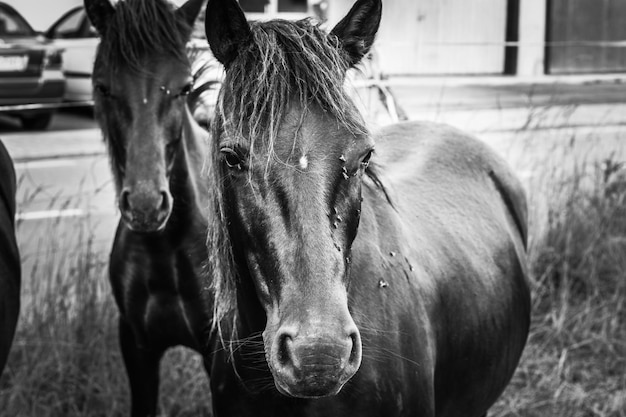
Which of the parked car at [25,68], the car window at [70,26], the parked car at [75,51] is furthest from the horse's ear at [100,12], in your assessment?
the car window at [70,26]

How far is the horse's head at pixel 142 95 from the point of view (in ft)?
11.8

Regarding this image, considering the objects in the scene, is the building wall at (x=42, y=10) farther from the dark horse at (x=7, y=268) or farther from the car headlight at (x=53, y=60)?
the dark horse at (x=7, y=268)

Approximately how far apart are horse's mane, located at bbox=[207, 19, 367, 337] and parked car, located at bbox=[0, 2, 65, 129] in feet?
31.3

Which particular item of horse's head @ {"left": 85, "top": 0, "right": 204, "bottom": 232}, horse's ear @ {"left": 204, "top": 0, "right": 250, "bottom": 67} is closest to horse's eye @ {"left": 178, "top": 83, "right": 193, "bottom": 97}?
horse's head @ {"left": 85, "top": 0, "right": 204, "bottom": 232}

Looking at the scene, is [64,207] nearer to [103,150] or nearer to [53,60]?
[103,150]

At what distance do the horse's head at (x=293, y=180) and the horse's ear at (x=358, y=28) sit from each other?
25 millimetres

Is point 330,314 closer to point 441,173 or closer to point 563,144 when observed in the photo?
point 441,173

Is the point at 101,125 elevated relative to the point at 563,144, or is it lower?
elevated

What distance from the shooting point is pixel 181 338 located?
3.93 metres

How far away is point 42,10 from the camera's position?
12883 mm

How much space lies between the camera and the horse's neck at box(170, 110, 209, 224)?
3947 millimetres

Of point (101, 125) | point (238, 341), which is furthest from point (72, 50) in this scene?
point (238, 341)

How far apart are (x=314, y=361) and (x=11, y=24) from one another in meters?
10.6

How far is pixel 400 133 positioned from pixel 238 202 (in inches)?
66.9
